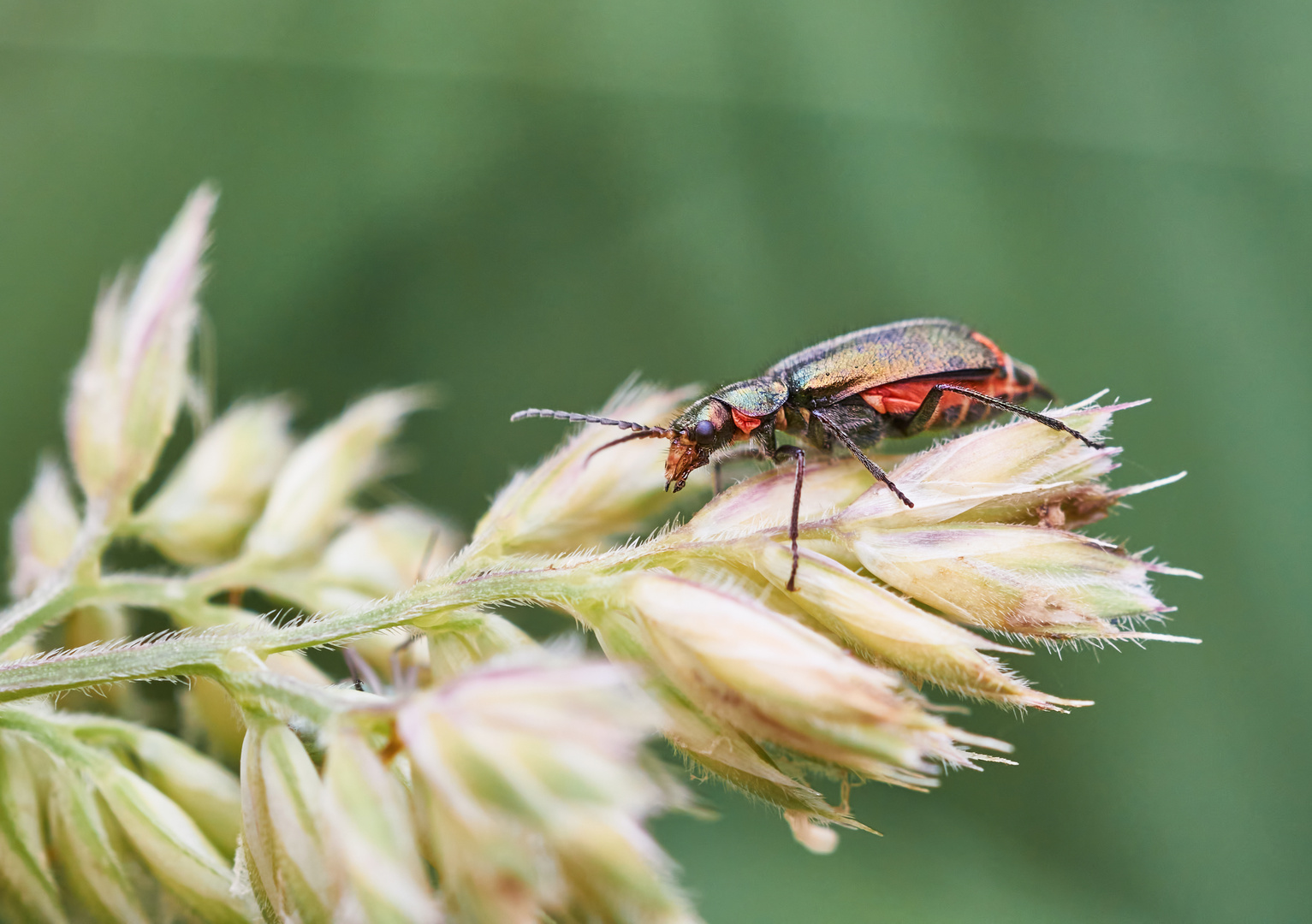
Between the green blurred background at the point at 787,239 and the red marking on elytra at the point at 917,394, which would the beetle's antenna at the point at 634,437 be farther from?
the green blurred background at the point at 787,239

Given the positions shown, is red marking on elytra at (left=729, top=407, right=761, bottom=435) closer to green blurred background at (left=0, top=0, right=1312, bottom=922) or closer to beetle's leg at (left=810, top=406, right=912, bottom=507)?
beetle's leg at (left=810, top=406, right=912, bottom=507)

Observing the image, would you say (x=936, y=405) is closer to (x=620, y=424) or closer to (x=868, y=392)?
(x=868, y=392)

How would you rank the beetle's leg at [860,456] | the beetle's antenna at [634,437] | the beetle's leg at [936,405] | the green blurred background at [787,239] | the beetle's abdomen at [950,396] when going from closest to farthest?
the beetle's leg at [860,456] → the beetle's antenna at [634,437] → the beetle's leg at [936,405] → the beetle's abdomen at [950,396] → the green blurred background at [787,239]

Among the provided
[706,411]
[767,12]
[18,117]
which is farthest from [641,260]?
[18,117]

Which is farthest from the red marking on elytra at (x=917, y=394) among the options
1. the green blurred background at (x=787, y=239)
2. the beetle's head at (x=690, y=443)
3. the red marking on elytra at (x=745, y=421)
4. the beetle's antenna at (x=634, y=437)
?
the green blurred background at (x=787, y=239)

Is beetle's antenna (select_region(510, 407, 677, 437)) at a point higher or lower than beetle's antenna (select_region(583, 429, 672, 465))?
higher

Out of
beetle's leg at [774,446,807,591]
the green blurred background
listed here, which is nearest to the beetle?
beetle's leg at [774,446,807,591]

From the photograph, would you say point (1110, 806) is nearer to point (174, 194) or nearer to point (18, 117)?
point (174, 194)

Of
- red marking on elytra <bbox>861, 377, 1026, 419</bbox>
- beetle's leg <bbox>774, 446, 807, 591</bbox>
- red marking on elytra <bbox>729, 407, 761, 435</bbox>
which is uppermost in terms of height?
red marking on elytra <bbox>861, 377, 1026, 419</bbox>
